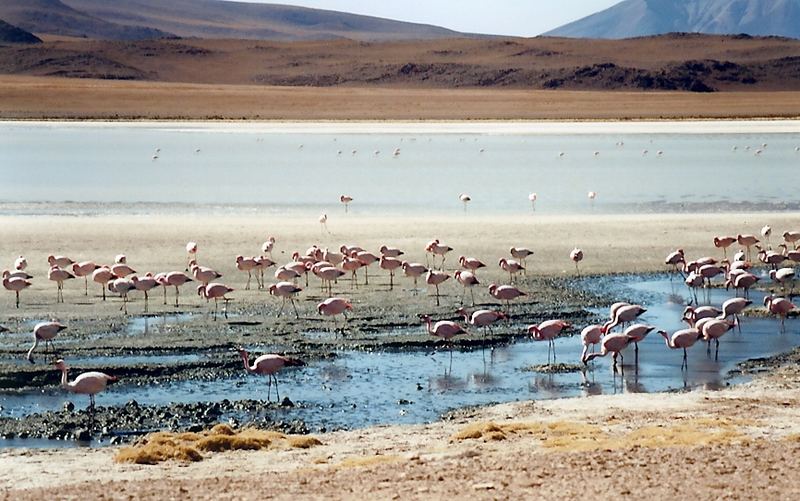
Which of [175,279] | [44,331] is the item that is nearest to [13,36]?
[175,279]

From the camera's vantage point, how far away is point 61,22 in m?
Result: 169

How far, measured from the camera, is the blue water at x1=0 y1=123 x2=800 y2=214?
1006 inches

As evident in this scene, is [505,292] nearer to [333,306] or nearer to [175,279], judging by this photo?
[333,306]

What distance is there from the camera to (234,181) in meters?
30.2

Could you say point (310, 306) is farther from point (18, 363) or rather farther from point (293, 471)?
point (293, 471)

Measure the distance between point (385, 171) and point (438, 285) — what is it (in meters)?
17.1

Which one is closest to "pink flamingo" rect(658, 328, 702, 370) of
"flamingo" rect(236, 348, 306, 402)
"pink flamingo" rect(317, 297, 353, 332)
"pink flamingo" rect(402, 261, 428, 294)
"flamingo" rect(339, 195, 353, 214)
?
"pink flamingo" rect(317, 297, 353, 332)

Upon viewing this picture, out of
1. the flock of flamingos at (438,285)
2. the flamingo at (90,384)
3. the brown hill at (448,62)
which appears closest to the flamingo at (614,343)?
the flock of flamingos at (438,285)

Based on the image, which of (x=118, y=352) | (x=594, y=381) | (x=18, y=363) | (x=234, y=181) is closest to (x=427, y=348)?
(x=594, y=381)

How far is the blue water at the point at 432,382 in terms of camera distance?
34.3ft

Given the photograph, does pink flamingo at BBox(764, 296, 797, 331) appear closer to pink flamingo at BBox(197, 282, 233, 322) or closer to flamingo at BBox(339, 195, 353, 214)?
pink flamingo at BBox(197, 282, 233, 322)

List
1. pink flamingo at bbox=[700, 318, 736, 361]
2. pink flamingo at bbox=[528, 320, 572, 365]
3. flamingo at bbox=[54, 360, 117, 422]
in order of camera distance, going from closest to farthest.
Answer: flamingo at bbox=[54, 360, 117, 422]
pink flamingo at bbox=[700, 318, 736, 361]
pink flamingo at bbox=[528, 320, 572, 365]

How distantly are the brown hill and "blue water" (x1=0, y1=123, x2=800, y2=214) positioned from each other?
5025 cm

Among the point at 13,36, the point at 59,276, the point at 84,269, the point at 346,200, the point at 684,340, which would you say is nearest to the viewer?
the point at 684,340
